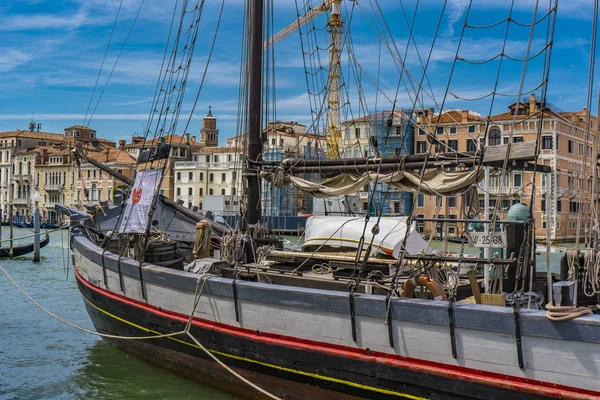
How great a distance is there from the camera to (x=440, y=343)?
6855 mm

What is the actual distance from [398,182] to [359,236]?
127 cm

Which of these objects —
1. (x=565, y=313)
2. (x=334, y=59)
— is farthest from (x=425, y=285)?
(x=334, y=59)

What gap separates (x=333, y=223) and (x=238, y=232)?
1.85 metres

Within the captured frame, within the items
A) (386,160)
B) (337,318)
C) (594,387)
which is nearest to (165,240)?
(386,160)

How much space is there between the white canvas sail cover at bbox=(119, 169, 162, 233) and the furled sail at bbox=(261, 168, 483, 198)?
203cm

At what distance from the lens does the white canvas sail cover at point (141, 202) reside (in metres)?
11.5

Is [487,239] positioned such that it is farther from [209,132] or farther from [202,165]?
[209,132]

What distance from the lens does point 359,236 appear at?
34.1 feet

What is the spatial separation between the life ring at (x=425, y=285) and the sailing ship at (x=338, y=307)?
16 mm

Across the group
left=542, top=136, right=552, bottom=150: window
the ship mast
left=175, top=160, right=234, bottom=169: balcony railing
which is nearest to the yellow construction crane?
left=542, top=136, right=552, bottom=150: window

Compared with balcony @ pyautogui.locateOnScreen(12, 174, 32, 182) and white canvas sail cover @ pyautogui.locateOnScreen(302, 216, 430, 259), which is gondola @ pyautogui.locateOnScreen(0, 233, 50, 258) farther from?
balcony @ pyautogui.locateOnScreen(12, 174, 32, 182)

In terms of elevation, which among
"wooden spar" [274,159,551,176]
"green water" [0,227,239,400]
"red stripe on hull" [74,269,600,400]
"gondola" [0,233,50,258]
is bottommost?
"green water" [0,227,239,400]

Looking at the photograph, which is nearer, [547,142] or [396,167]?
[396,167]

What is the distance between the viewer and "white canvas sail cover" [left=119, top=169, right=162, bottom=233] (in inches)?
454
